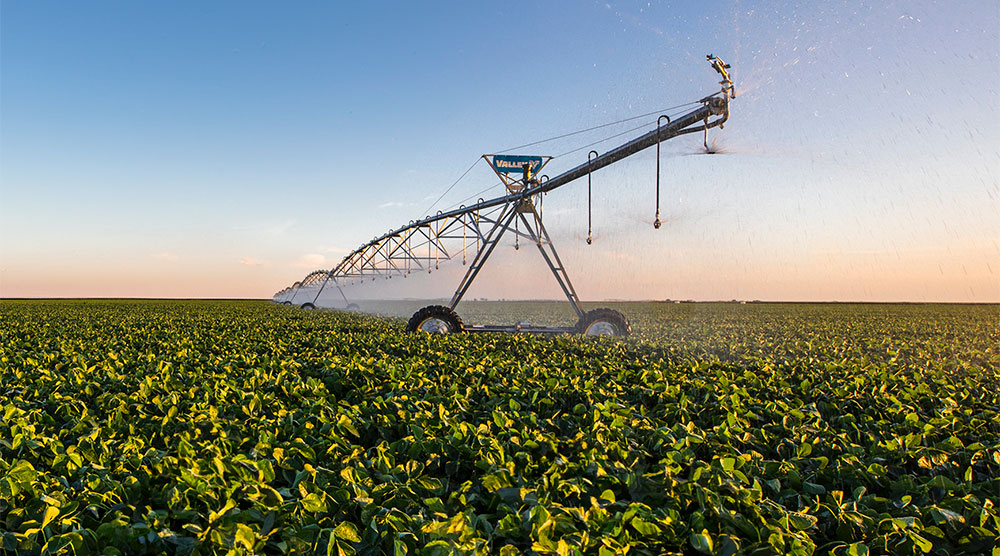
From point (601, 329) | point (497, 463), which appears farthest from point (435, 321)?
point (497, 463)

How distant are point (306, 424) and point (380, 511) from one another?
6.12ft

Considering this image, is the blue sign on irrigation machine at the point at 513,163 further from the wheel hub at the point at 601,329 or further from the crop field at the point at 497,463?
the crop field at the point at 497,463

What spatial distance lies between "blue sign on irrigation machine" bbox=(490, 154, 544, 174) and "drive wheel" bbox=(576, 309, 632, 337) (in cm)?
420

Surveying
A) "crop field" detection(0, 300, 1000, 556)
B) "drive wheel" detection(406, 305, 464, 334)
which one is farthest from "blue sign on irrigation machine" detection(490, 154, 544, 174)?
"crop field" detection(0, 300, 1000, 556)

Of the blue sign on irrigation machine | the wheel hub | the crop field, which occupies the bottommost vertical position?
the crop field

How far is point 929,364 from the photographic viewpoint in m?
8.31

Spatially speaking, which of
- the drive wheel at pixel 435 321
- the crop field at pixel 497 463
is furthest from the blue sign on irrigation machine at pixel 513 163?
the crop field at pixel 497 463

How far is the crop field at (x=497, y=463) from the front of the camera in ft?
7.84

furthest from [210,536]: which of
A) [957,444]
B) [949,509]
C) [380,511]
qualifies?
[957,444]

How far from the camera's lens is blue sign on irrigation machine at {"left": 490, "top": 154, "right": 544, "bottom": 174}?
44.8ft

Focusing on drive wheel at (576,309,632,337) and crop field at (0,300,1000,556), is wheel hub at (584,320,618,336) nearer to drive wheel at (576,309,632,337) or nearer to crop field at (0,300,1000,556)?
drive wheel at (576,309,632,337)

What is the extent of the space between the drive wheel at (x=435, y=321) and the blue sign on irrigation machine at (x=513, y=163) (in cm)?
410

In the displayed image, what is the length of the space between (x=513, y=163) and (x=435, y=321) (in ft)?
15.6

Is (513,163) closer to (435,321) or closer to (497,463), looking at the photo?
(435,321)
